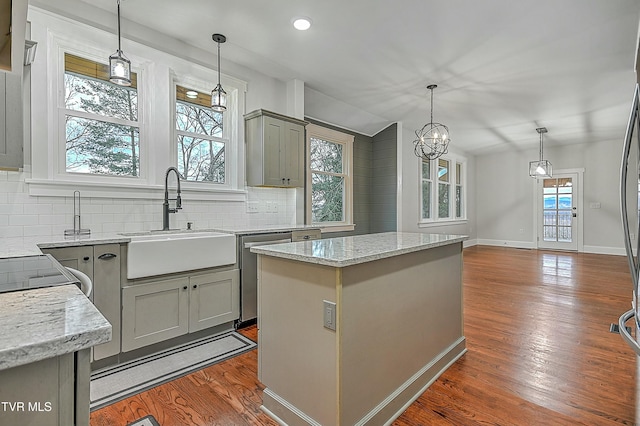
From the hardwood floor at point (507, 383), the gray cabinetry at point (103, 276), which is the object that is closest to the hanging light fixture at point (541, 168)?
the hardwood floor at point (507, 383)

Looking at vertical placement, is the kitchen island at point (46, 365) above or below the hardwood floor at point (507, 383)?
above

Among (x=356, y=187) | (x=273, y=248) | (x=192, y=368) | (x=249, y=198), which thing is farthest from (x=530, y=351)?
(x=356, y=187)

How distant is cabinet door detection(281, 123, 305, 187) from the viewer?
3.94 m

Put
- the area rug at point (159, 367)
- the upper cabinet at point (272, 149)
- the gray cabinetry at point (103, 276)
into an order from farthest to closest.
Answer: the upper cabinet at point (272, 149)
the gray cabinetry at point (103, 276)
the area rug at point (159, 367)

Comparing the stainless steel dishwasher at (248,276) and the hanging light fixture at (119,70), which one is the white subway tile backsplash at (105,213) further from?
the hanging light fixture at (119,70)

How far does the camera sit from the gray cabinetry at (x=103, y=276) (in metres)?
2.13

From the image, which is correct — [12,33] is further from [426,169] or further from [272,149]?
[426,169]

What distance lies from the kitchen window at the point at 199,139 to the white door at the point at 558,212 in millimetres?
8303

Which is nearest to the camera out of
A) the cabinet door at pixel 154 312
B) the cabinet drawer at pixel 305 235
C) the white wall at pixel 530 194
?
the cabinet door at pixel 154 312

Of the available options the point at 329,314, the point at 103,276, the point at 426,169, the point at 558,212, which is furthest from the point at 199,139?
the point at 558,212

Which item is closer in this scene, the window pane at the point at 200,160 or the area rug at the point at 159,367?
the area rug at the point at 159,367

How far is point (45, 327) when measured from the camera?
0.64 meters

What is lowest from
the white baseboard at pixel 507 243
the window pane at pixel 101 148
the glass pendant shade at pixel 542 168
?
the white baseboard at pixel 507 243

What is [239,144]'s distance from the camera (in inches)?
150
